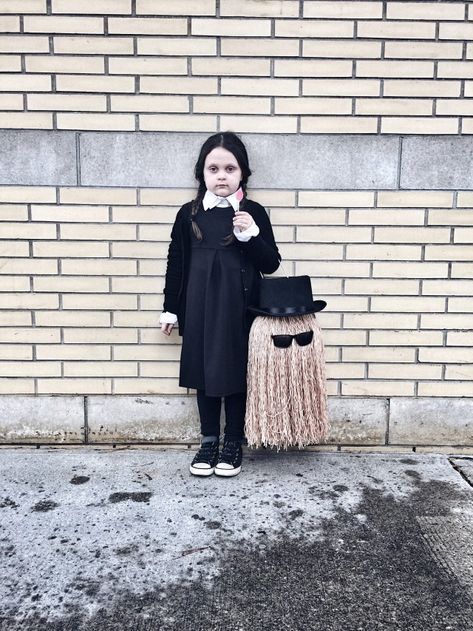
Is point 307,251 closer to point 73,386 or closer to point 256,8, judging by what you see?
point 256,8

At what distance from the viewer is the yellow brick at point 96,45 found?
3203mm

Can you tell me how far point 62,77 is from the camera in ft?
10.6

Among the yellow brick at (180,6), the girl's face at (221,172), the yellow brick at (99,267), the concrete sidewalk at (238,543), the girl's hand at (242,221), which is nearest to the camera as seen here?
the concrete sidewalk at (238,543)

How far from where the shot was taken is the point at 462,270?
339 cm

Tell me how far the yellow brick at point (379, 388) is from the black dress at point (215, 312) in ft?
2.33

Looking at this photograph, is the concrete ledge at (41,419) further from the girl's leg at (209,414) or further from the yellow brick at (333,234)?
the yellow brick at (333,234)

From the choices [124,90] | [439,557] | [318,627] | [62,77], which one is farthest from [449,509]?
[62,77]

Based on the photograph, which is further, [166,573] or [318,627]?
[166,573]

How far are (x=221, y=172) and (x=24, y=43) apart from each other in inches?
53.9

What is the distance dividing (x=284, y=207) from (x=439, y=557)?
198cm

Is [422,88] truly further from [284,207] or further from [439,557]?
[439,557]

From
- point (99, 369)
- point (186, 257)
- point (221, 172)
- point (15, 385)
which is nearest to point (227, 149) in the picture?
point (221, 172)

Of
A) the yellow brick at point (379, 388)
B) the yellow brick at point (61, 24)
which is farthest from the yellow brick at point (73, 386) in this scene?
the yellow brick at point (61, 24)

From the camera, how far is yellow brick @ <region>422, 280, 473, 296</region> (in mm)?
3395
